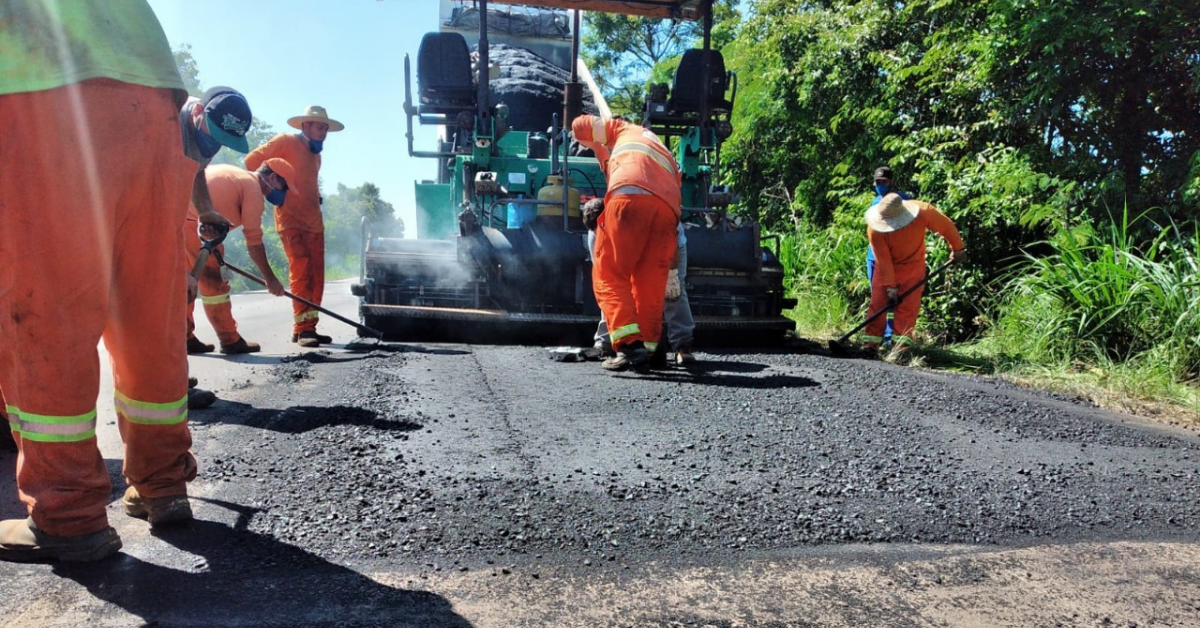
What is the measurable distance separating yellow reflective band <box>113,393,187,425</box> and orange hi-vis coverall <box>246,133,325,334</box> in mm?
3954

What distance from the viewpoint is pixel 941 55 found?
771cm

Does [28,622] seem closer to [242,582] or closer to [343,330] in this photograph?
[242,582]

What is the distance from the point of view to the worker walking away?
17.6 ft

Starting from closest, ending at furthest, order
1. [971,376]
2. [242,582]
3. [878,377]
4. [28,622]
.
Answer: [28,622], [242,582], [878,377], [971,376]

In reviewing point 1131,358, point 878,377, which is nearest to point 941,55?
point 1131,358

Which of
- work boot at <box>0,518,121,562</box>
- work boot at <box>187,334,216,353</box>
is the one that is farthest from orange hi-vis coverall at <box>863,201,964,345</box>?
work boot at <box>0,518,121,562</box>

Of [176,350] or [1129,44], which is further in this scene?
[1129,44]

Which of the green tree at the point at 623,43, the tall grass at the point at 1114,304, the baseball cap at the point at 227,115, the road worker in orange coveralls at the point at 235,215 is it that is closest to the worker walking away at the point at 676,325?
the road worker in orange coveralls at the point at 235,215

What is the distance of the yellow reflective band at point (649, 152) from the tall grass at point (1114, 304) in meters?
2.71

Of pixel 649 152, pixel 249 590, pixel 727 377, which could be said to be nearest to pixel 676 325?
pixel 727 377

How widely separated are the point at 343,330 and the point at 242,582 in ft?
22.6

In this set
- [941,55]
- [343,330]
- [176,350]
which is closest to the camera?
[176,350]

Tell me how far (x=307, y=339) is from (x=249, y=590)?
4.86 metres

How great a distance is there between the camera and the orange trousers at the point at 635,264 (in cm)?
486
